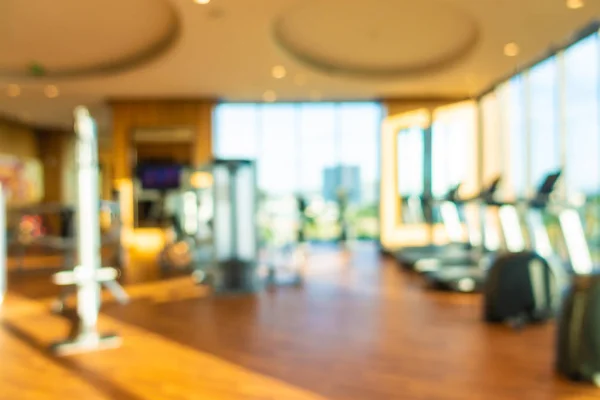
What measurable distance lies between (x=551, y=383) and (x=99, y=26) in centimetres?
642

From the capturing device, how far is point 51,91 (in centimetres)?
929

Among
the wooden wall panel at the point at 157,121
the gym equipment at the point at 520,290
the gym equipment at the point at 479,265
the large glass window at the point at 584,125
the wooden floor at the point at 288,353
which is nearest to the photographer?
the wooden floor at the point at 288,353

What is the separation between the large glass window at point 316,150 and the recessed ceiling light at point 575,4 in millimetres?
5407

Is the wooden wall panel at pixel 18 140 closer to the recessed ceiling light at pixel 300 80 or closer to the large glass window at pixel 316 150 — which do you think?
the large glass window at pixel 316 150

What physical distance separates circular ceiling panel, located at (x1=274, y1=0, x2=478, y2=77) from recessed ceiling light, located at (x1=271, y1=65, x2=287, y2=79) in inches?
14.2

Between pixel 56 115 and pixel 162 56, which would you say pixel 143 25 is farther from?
pixel 56 115

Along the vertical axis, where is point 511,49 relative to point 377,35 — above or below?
below

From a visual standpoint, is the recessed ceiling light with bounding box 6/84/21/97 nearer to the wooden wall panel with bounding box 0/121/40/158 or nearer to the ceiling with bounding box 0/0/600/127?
the ceiling with bounding box 0/0/600/127

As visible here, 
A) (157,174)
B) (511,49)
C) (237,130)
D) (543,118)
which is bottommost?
(157,174)

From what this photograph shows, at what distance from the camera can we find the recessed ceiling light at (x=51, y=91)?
8953 millimetres

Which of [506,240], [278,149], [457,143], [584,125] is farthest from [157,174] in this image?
[584,125]

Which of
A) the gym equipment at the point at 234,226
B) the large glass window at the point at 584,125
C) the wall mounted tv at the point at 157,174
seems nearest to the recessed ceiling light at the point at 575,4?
the large glass window at the point at 584,125

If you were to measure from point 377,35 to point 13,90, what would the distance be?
666 centimetres

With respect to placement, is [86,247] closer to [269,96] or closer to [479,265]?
[479,265]
